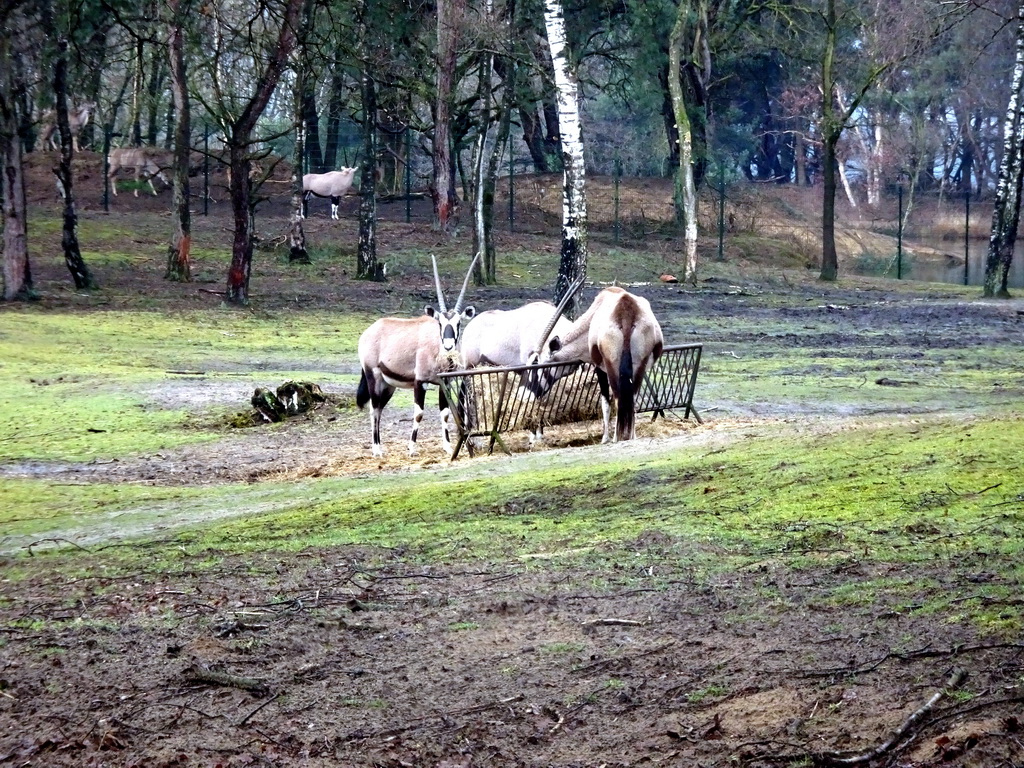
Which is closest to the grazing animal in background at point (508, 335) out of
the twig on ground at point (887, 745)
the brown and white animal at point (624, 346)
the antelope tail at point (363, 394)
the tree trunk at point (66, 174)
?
the brown and white animal at point (624, 346)

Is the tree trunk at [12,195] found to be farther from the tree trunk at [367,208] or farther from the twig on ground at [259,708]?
the twig on ground at [259,708]

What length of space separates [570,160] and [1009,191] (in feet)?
47.2

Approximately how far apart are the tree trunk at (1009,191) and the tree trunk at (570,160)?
45.4 feet

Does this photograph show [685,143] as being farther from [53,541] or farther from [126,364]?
[53,541]

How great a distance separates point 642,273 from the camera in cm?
3969

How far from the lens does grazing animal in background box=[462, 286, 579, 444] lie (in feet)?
51.7

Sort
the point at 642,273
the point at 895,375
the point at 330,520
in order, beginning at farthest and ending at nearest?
1. the point at 642,273
2. the point at 895,375
3. the point at 330,520

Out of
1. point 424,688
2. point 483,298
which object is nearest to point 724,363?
point 483,298

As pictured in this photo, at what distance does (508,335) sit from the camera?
16.2 metres

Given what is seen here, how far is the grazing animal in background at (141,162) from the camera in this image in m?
42.8

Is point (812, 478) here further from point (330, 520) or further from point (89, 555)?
point (89, 555)

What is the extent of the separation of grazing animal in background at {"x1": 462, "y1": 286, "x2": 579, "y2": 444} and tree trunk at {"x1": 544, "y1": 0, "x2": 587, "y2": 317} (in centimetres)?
569

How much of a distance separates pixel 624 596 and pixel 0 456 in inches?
362

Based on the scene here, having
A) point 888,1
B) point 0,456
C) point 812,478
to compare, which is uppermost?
point 888,1
